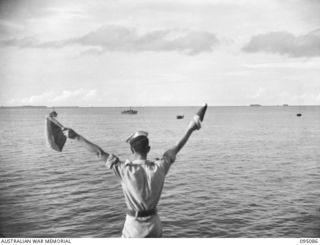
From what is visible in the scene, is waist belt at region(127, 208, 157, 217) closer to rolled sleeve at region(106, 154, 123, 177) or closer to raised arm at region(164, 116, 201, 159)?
rolled sleeve at region(106, 154, 123, 177)

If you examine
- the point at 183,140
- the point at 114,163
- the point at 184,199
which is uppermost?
the point at 184,199

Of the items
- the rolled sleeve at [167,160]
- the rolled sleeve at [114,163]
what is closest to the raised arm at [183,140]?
the rolled sleeve at [167,160]

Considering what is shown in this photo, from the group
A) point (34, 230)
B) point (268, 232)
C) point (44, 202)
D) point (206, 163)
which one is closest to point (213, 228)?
point (268, 232)

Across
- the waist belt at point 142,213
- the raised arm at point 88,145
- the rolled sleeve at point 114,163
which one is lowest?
the waist belt at point 142,213

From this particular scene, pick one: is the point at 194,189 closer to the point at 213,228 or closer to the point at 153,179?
the point at 213,228

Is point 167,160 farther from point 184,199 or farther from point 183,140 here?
point 184,199

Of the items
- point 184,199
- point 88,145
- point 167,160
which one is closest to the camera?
point 88,145

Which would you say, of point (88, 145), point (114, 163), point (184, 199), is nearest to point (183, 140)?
point (114, 163)

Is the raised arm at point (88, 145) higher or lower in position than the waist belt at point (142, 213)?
higher

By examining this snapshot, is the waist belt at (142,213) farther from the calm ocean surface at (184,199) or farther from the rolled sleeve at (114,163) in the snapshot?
the calm ocean surface at (184,199)

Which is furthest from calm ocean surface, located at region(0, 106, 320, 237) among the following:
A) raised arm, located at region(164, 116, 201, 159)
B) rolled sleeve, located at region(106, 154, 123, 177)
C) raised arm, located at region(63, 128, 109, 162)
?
raised arm, located at region(63, 128, 109, 162)

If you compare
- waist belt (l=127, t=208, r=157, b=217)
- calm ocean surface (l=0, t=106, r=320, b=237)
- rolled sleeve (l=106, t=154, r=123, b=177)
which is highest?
calm ocean surface (l=0, t=106, r=320, b=237)

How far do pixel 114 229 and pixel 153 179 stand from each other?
632cm

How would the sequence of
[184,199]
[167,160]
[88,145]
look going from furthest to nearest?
[184,199] < [167,160] < [88,145]
